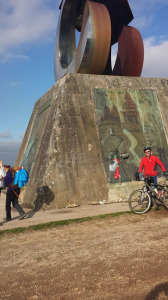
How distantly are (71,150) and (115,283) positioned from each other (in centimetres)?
746

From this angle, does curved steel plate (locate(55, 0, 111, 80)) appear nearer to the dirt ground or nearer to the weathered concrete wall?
the weathered concrete wall

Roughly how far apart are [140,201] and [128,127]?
4.49m

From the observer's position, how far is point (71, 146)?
35.6 ft

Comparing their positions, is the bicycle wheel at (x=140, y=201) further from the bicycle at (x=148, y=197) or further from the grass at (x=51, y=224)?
the grass at (x=51, y=224)

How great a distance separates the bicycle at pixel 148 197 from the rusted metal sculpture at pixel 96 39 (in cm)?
743

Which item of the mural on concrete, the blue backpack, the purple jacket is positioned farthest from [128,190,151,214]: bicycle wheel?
the purple jacket

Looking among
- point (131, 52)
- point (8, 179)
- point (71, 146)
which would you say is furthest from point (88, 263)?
point (131, 52)

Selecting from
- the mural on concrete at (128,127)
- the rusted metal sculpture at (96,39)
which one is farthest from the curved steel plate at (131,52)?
the mural on concrete at (128,127)

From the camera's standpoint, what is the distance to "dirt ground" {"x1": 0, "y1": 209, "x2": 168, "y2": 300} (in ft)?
11.4

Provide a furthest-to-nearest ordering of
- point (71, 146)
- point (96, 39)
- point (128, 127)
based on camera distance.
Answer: point (96, 39) < point (128, 127) < point (71, 146)

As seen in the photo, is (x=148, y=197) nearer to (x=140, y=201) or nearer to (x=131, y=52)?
(x=140, y=201)

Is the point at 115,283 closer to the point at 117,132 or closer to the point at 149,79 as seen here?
the point at 117,132

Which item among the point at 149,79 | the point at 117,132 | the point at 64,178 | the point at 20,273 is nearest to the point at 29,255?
the point at 20,273

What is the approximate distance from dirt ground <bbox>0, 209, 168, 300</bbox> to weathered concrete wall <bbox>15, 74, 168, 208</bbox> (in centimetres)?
323
